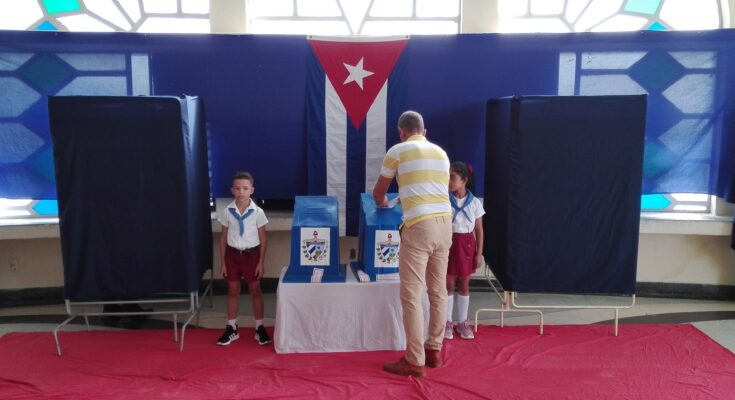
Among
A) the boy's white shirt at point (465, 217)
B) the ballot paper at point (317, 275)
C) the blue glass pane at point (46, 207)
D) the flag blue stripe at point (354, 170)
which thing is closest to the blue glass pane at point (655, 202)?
the boy's white shirt at point (465, 217)

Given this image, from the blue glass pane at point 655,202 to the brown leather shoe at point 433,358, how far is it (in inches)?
96.4

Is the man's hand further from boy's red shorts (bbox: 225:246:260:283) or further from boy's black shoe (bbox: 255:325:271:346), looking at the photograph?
boy's black shoe (bbox: 255:325:271:346)

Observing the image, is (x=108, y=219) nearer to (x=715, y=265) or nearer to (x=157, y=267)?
(x=157, y=267)

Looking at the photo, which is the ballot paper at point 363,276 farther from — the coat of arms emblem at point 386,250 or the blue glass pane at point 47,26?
the blue glass pane at point 47,26

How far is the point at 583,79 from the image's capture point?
3.95m

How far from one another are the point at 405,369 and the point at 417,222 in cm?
77

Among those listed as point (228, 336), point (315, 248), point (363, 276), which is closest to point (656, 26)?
point (363, 276)

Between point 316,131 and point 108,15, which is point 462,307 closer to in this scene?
point 316,131

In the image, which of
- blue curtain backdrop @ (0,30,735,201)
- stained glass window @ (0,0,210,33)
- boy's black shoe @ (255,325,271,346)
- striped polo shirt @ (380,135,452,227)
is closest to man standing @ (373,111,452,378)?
striped polo shirt @ (380,135,452,227)

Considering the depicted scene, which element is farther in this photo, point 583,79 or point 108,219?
point 583,79

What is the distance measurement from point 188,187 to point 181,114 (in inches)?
16.3

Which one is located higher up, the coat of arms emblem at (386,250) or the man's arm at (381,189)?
the man's arm at (381,189)

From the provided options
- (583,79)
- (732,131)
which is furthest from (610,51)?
(732,131)

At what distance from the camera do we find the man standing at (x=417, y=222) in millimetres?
2672
